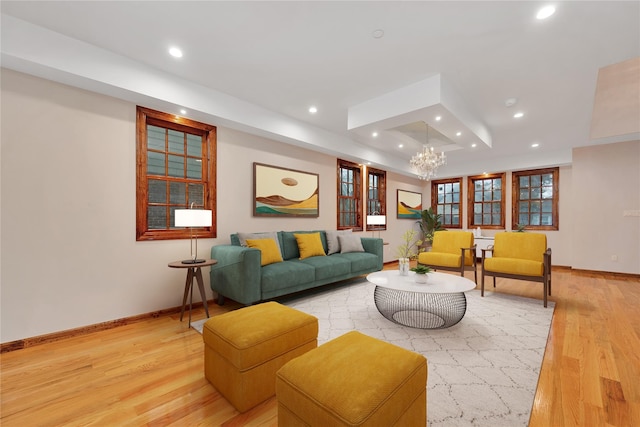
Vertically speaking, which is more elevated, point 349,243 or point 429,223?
point 429,223

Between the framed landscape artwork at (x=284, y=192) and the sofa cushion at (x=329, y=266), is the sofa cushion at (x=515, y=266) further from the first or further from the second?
the framed landscape artwork at (x=284, y=192)

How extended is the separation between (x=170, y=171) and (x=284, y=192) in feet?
5.70

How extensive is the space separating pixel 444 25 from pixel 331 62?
3.48 ft

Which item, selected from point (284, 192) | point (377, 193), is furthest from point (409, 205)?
point (284, 192)

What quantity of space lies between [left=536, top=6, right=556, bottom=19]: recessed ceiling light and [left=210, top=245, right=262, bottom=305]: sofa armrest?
327 cm

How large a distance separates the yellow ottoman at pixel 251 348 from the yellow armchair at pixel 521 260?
3.12 metres

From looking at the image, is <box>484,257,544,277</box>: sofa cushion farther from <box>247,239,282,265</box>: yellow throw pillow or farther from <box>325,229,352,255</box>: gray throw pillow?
<box>247,239,282,265</box>: yellow throw pillow

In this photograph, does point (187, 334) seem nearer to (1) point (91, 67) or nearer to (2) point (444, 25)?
(1) point (91, 67)

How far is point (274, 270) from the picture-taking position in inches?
132

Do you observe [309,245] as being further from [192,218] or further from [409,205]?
[409,205]

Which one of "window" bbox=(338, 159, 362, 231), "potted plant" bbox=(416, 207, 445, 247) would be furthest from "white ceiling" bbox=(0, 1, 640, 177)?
"potted plant" bbox=(416, 207, 445, 247)

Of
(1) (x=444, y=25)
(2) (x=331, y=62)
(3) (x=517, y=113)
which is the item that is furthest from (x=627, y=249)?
(2) (x=331, y=62)

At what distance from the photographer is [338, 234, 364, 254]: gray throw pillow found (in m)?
4.76

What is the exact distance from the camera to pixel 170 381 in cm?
190
